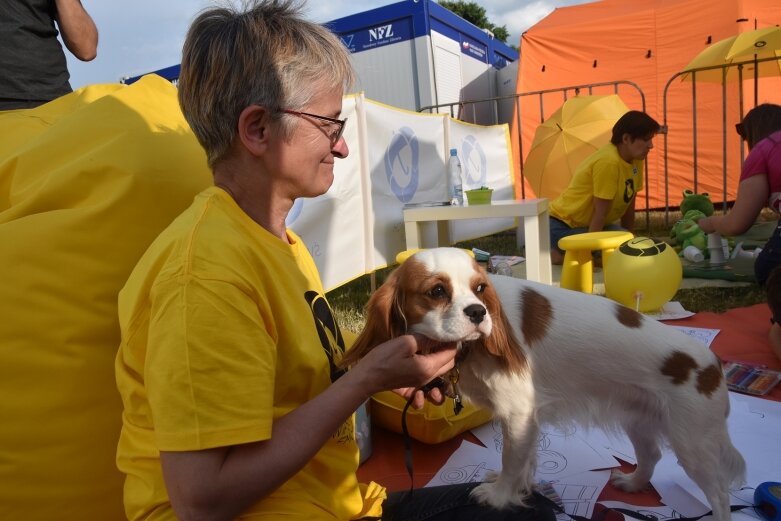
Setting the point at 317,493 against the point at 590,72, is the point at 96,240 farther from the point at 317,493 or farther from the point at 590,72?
the point at 590,72

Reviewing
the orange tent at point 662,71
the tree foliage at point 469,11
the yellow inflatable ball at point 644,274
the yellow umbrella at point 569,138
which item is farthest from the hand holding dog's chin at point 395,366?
the tree foliage at point 469,11

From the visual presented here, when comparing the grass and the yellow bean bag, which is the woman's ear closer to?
the yellow bean bag

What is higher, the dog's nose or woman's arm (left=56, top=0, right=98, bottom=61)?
woman's arm (left=56, top=0, right=98, bottom=61)

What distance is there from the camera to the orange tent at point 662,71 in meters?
8.88

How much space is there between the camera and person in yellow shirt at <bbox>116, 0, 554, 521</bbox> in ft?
3.02

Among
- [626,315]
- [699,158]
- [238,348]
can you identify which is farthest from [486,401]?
[699,158]

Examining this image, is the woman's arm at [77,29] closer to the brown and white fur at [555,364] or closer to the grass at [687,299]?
the brown and white fur at [555,364]

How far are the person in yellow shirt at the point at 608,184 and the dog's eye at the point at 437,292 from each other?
15.0ft

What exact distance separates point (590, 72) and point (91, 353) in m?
10.4

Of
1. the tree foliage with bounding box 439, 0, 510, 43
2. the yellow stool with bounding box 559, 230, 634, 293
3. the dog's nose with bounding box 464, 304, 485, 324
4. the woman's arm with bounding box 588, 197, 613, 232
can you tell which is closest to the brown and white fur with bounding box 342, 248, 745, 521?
the dog's nose with bounding box 464, 304, 485, 324

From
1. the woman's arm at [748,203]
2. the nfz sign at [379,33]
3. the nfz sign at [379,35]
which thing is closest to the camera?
the woman's arm at [748,203]

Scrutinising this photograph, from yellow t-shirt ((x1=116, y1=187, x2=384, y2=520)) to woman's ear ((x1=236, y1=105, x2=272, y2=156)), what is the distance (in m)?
0.13

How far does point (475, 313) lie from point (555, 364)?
0.48 m

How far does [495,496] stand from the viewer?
5.73ft
